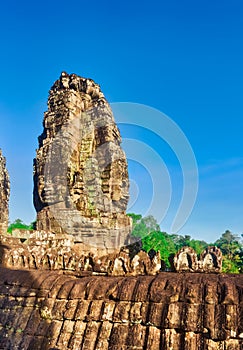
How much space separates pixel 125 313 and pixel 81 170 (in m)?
16.5

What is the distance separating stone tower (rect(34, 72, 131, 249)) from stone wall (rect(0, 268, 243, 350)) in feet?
44.7

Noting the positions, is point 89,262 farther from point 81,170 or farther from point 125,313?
point 81,170

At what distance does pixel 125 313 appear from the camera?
10.1ft

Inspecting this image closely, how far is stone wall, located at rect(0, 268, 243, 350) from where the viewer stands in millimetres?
2748

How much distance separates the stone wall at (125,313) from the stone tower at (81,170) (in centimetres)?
1362

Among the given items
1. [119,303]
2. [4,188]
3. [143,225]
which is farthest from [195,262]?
[143,225]

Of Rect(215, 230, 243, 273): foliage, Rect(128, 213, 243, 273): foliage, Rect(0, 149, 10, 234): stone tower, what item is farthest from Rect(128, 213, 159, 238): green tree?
Rect(0, 149, 10, 234): stone tower

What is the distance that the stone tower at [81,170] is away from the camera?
57.3 feet

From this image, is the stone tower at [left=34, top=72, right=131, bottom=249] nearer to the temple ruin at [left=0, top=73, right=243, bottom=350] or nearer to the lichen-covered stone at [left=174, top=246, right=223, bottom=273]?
the temple ruin at [left=0, top=73, right=243, bottom=350]

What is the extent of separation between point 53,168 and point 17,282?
48.3 ft

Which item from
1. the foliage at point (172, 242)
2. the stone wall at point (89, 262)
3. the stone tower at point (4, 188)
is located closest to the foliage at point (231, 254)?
the foliage at point (172, 242)

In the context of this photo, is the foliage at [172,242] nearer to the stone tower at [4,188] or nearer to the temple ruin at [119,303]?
the stone tower at [4,188]

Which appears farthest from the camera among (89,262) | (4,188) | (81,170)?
(4,188)

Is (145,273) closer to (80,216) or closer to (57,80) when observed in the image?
(80,216)
